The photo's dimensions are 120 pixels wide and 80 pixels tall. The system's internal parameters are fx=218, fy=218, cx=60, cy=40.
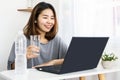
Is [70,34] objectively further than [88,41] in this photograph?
Yes

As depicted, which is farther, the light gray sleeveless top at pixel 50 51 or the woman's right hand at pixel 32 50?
the light gray sleeveless top at pixel 50 51

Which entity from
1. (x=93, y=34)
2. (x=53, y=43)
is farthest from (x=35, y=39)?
(x=93, y=34)

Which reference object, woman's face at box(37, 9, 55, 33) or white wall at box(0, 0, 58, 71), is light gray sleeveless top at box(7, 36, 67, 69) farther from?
white wall at box(0, 0, 58, 71)

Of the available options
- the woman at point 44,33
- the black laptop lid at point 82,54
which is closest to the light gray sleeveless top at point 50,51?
the woman at point 44,33

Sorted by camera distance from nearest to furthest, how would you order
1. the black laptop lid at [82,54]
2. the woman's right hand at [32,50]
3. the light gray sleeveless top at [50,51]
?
the black laptop lid at [82,54] < the woman's right hand at [32,50] < the light gray sleeveless top at [50,51]

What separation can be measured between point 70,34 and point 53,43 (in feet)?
1.03

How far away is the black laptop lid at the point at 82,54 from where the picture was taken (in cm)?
107

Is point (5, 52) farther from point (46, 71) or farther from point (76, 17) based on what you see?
point (46, 71)

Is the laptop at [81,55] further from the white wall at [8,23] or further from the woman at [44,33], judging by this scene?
the white wall at [8,23]

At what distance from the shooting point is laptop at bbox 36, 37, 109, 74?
3.50 ft

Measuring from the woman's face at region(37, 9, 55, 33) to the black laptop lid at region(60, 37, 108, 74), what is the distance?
50cm

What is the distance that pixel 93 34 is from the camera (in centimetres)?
173

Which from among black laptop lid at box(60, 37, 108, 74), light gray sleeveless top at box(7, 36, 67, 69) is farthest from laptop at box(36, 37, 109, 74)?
light gray sleeveless top at box(7, 36, 67, 69)

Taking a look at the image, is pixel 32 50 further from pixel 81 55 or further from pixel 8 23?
pixel 8 23
